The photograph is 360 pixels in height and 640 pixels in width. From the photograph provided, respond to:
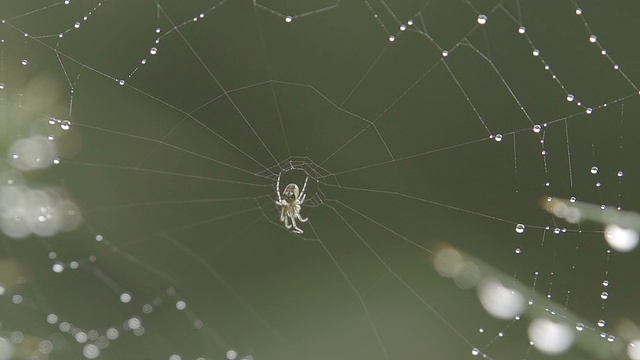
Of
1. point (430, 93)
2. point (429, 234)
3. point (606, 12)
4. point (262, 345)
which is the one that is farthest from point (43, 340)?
point (606, 12)

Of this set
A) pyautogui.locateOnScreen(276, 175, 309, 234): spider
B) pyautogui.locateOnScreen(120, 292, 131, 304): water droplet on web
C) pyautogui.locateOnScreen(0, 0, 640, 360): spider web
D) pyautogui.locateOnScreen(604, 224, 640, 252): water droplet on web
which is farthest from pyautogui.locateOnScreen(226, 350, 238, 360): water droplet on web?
pyautogui.locateOnScreen(604, 224, 640, 252): water droplet on web

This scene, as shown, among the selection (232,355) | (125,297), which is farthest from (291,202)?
(125,297)

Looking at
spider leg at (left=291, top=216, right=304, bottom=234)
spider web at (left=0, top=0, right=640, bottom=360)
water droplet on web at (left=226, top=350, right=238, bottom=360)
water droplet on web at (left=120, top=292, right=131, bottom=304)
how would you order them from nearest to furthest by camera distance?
spider web at (left=0, top=0, right=640, bottom=360), spider leg at (left=291, top=216, right=304, bottom=234), water droplet on web at (left=226, top=350, right=238, bottom=360), water droplet on web at (left=120, top=292, right=131, bottom=304)

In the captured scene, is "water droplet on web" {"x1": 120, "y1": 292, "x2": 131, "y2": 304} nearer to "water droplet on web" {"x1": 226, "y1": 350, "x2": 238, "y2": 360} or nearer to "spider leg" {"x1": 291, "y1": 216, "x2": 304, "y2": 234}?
"water droplet on web" {"x1": 226, "y1": 350, "x2": 238, "y2": 360}

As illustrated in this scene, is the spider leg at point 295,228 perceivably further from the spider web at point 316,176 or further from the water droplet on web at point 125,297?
the water droplet on web at point 125,297

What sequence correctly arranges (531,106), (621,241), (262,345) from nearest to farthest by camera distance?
1. (621,241)
2. (531,106)
3. (262,345)

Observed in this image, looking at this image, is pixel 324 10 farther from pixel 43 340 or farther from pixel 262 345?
pixel 43 340
